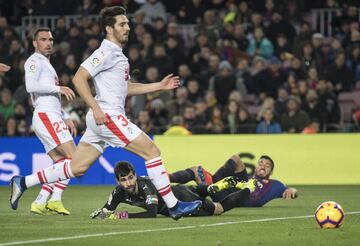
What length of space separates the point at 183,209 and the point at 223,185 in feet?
5.85

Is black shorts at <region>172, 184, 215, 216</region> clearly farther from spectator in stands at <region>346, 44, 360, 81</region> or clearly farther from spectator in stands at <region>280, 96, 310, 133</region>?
spectator in stands at <region>346, 44, 360, 81</region>

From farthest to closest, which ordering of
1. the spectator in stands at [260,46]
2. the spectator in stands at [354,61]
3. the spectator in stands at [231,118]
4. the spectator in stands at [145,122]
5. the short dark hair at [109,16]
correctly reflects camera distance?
the spectator in stands at [260,46], the spectator in stands at [354,61], the spectator in stands at [145,122], the spectator in stands at [231,118], the short dark hair at [109,16]

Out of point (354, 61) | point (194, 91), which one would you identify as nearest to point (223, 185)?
point (194, 91)

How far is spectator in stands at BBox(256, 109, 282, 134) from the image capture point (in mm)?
21281

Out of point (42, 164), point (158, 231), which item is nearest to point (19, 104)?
point (42, 164)

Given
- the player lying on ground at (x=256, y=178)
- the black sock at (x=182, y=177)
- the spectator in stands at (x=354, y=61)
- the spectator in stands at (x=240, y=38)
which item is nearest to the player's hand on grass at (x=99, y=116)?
the player lying on ground at (x=256, y=178)

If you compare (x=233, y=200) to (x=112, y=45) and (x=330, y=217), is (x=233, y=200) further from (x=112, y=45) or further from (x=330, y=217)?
(x=112, y=45)

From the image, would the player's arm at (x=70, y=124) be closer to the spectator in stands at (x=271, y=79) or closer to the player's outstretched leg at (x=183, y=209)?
the player's outstretched leg at (x=183, y=209)

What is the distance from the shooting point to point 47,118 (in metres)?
13.4

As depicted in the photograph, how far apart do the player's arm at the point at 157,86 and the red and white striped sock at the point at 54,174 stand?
1.11m

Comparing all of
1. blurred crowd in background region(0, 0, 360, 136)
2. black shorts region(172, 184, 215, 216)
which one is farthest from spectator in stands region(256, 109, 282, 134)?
black shorts region(172, 184, 215, 216)

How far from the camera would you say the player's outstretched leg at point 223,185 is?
1333 cm

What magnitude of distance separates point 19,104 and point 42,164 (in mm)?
2861

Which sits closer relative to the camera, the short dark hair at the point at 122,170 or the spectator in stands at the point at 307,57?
the short dark hair at the point at 122,170
